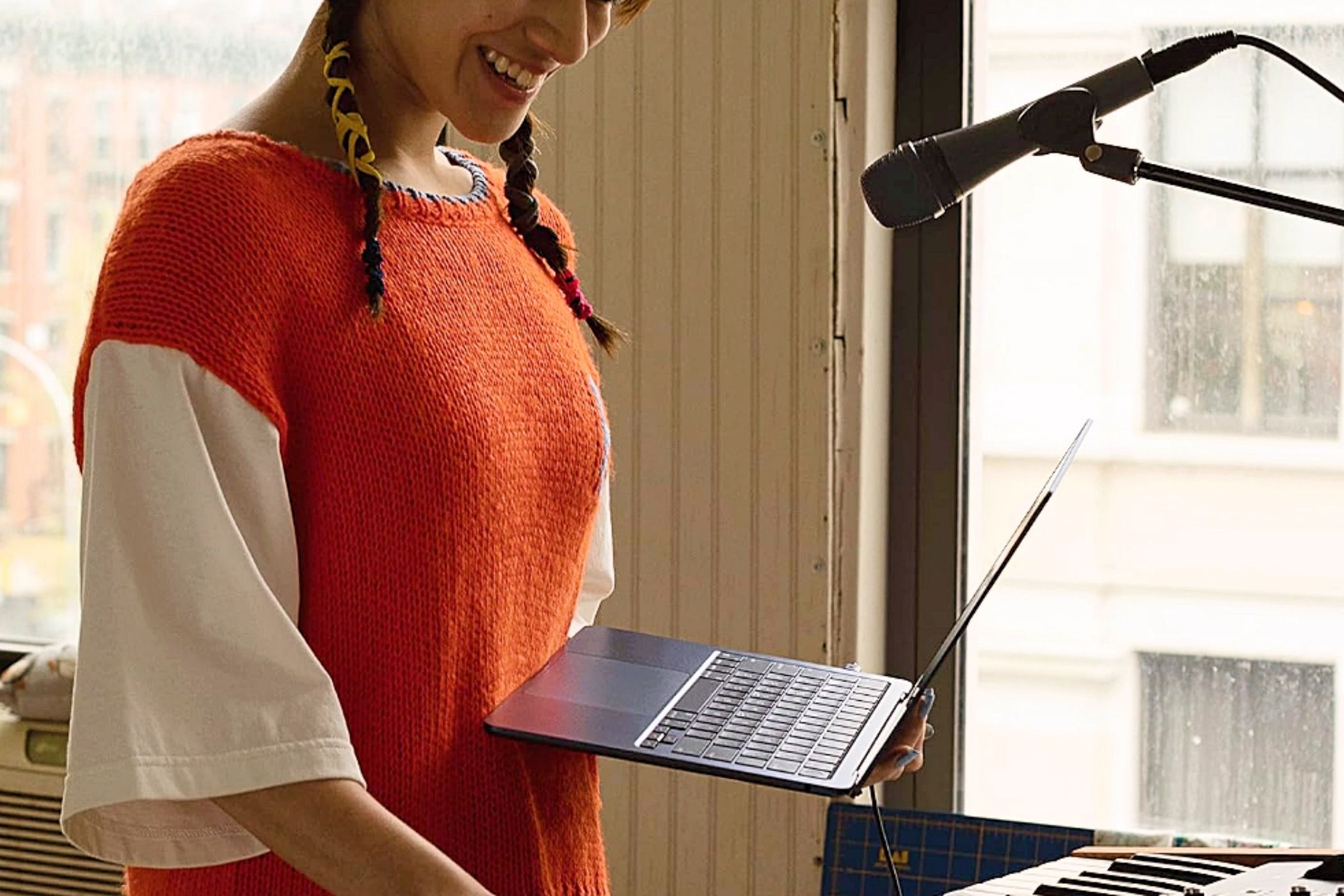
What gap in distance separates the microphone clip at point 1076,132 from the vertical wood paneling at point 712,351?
92 cm

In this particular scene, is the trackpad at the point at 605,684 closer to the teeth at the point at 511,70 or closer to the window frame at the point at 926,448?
the teeth at the point at 511,70

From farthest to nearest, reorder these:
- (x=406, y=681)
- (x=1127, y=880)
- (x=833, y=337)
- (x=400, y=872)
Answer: (x=833, y=337) < (x=1127, y=880) < (x=406, y=681) < (x=400, y=872)

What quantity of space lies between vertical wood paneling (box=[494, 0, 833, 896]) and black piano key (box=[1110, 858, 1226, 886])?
71 centimetres

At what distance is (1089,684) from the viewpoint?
2.09 m

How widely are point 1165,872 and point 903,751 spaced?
0.21 m

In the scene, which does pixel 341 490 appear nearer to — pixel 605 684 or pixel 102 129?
pixel 605 684

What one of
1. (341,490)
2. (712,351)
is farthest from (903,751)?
(712,351)

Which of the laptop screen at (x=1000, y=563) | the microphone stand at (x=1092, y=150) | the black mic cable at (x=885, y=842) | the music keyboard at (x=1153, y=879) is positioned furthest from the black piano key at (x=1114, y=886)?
the microphone stand at (x=1092, y=150)

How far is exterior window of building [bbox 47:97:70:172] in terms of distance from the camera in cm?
257

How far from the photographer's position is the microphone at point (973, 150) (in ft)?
3.43

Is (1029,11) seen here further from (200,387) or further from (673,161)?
(200,387)

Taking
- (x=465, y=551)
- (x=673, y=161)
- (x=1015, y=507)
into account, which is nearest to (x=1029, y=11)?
(x=673, y=161)

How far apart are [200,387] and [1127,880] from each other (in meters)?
0.78

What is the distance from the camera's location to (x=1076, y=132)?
1038 mm
